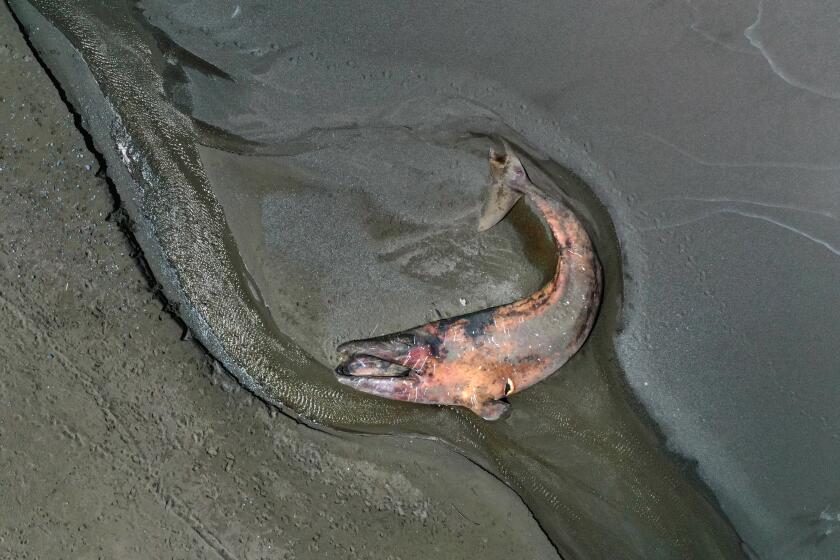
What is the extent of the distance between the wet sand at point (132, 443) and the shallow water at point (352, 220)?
0.55 ft

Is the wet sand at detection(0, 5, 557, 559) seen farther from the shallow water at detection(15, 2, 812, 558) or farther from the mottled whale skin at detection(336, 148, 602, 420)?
the mottled whale skin at detection(336, 148, 602, 420)

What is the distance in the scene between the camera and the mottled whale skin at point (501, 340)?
3.32 m

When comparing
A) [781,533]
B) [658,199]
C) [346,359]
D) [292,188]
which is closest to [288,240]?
[292,188]

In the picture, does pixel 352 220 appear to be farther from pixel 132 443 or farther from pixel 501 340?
pixel 132 443

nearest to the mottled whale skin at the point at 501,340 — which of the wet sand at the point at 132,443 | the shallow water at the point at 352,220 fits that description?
the shallow water at the point at 352,220

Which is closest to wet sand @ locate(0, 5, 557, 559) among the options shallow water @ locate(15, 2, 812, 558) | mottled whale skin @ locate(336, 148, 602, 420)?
shallow water @ locate(15, 2, 812, 558)

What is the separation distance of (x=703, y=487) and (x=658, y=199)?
72.0 inches

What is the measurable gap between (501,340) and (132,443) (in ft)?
7.88

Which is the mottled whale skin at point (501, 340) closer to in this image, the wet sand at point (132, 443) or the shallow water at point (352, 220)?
the shallow water at point (352, 220)

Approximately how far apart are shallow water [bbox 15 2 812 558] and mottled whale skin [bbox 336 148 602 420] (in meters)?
0.11

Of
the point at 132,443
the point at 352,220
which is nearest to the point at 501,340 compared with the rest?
the point at 352,220

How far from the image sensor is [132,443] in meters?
3.39

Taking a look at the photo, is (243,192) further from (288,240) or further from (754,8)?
(754,8)

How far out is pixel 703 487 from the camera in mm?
3398
